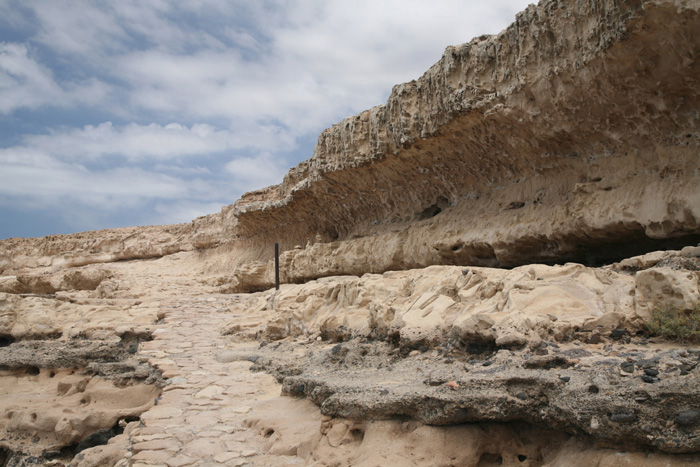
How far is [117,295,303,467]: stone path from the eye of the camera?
393 centimetres

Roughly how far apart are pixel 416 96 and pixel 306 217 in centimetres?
710

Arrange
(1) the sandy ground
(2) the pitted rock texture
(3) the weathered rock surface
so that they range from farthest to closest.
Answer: (3) the weathered rock surface
(1) the sandy ground
(2) the pitted rock texture

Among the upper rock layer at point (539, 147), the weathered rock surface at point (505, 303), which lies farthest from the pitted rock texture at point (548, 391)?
the upper rock layer at point (539, 147)

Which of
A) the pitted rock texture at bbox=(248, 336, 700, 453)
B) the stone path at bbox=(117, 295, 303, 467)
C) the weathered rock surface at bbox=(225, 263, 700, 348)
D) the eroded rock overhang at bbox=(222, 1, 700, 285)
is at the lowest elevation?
the stone path at bbox=(117, 295, 303, 467)

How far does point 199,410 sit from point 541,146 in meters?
6.08

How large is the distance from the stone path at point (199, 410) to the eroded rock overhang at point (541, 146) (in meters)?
4.63

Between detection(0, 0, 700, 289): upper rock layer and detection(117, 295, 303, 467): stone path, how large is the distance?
4.62 metres

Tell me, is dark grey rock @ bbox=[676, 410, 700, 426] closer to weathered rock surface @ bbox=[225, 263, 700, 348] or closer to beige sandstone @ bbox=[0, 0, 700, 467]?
beige sandstone @ bbox=[0, 0, 700, 467]

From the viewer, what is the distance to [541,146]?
7.65 metres

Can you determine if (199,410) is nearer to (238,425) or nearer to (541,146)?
(238,425)

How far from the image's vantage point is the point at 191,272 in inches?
879

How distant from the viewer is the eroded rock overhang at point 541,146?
5.66 meters

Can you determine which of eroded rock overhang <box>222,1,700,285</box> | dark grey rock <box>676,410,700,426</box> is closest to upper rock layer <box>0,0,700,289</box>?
eroded rock overhang <box>222,1,700,285</box>

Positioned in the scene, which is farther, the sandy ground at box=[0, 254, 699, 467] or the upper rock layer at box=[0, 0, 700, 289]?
the upper rock layer at box=[0, 0, 700, 289]
